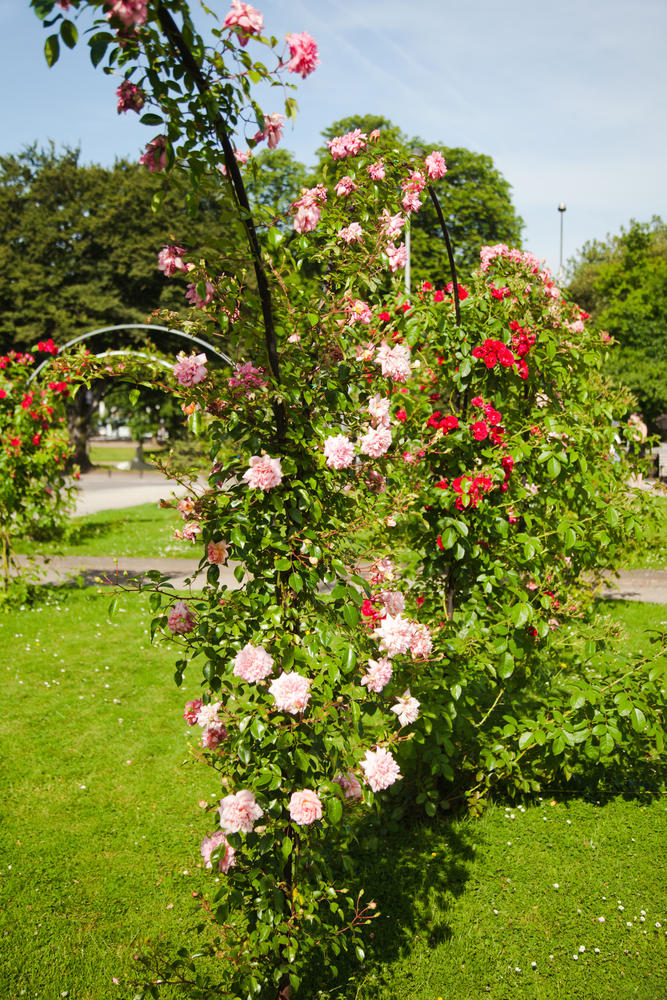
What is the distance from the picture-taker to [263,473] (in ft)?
6.94

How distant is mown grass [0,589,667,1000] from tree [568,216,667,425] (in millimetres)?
20984

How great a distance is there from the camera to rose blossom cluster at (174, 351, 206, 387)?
2267 mm

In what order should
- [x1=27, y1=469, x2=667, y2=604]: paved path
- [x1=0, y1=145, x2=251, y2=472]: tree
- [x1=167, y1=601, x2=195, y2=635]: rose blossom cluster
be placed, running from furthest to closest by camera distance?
1. [x1=0, y1=145, x2=251, y2=472]: tree
2. [x1=27, y1=469, x2=667, y2=604]: paved path
3. [x1=167, y1=601, x2=195, y2=635]: rose blossom cluster

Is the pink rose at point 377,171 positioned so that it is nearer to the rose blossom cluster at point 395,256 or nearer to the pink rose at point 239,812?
the rose blossom cluster at point 395,256

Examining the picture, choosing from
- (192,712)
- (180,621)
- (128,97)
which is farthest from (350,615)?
(128,97)

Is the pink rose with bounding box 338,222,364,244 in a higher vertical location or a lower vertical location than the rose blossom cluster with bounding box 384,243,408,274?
higher

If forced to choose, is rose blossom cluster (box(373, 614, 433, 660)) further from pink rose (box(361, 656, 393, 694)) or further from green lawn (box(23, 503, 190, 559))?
green lawn (box(23, 503, 190, 559))

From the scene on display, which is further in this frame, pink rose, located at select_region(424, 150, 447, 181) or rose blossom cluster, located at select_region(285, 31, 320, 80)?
pink rose, located at select_region(424, 150, 447, 181)

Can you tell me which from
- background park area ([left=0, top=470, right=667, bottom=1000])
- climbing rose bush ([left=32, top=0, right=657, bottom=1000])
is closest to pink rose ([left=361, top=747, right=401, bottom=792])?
climbing rose bush ([left=32, top=0, right=657, bottom=1000])

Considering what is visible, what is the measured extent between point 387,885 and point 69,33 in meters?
3.30

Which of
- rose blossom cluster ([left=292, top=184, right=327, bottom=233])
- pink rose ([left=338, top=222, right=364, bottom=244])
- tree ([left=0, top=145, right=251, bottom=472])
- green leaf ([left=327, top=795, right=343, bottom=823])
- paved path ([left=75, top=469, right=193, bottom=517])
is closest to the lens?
green leaf ([left=327, top=795, right=343, bottom=823])

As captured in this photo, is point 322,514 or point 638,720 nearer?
point 322,514

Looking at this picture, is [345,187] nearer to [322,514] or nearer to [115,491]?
[322,514]

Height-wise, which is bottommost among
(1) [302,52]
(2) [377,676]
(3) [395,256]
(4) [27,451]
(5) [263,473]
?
(2) [377,676]
